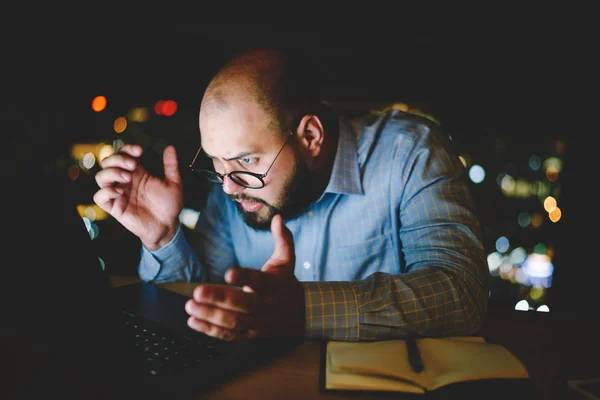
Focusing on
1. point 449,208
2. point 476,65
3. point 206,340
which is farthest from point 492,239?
point 206,340

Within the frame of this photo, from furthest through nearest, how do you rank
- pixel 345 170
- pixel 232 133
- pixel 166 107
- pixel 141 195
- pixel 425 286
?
pixel 166 107 < pixel 345 170 < pixel 141 195 < pixel 232 133 < pixel 425 286

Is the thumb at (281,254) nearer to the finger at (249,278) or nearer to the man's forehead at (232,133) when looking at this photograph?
the finger at (249,278)

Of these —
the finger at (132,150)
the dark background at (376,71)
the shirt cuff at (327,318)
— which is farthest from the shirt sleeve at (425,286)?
the dark background at (376,71)

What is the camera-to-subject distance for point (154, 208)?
1.27m

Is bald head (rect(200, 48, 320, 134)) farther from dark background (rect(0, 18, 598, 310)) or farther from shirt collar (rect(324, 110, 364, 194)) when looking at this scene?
dark background (rect(0, 18, 598, 310))

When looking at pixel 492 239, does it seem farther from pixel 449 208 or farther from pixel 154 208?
pixel 154 208

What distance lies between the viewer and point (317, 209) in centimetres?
141

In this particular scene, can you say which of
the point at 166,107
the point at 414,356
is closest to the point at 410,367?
the point at 414,356

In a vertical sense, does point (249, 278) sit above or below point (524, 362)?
above

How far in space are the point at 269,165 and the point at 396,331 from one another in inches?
25.9

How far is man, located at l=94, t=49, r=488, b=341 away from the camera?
0.79m

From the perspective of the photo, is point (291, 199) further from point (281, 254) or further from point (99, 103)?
point (99, 103)

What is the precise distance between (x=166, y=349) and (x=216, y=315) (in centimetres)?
17

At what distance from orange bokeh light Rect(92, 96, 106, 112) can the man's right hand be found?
119 cm
